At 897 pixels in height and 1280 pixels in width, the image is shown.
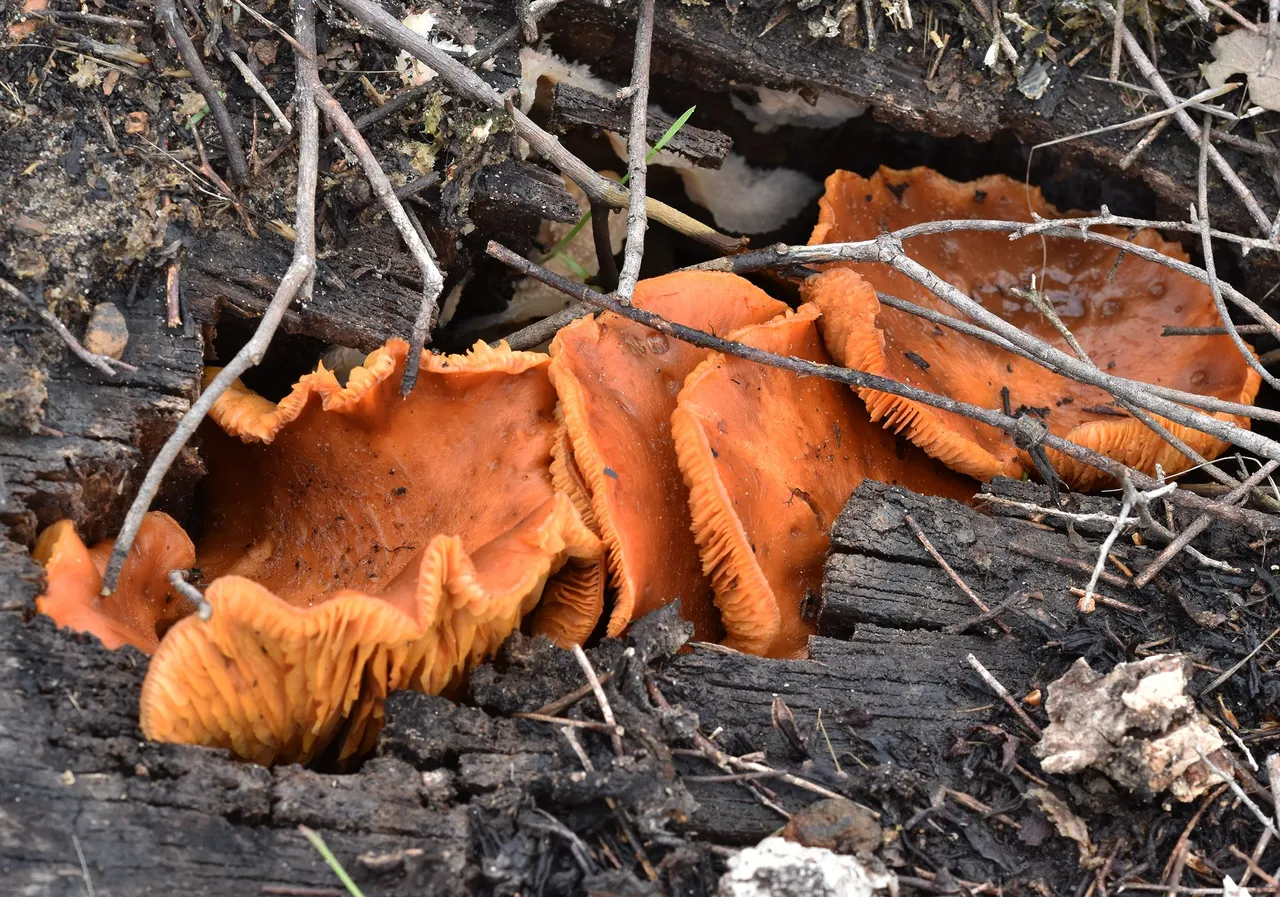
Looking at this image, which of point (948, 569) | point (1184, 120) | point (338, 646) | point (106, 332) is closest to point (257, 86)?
point (106, 332)

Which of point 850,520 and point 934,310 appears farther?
point 934,310

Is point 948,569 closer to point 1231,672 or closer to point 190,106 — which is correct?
point 1231,672

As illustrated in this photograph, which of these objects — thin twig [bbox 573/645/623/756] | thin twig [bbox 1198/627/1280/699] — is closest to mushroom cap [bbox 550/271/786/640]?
thin twig [bbox 573/645/623/756]

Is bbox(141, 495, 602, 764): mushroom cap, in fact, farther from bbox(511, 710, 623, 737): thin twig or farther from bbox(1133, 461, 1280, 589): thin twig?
bbox(1133, 461, 1280, 589): thin twig

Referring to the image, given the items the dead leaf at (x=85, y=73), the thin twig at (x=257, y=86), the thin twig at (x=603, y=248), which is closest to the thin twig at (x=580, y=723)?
the thin twig at (x=603, y=248)

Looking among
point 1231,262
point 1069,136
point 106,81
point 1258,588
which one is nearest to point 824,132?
point 1069,136

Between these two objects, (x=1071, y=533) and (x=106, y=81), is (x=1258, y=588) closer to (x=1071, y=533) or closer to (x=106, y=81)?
(x=1071, y=533)
